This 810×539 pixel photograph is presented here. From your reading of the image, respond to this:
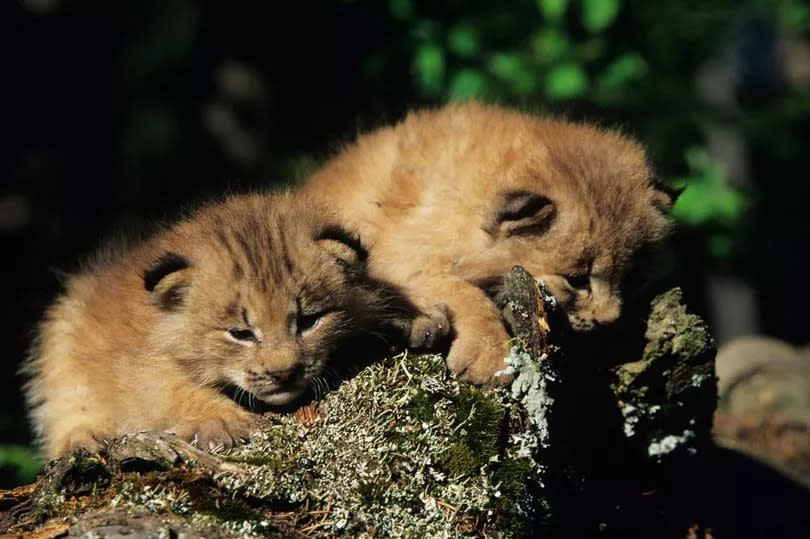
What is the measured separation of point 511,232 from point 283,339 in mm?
1669

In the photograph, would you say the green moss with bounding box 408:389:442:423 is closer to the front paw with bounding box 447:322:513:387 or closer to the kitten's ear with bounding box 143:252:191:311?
the front paw with bounding box 447:322:513:387

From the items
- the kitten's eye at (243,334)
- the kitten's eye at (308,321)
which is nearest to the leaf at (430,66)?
the kitten's eye at (308,321)

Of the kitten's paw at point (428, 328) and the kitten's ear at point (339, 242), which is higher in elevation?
the kitten's ear at point (339, 242)

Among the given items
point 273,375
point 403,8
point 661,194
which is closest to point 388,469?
point 273,375

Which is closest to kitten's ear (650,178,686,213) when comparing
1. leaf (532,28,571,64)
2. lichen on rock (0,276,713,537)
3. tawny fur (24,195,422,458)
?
lichen on rock (0,276,713,537)

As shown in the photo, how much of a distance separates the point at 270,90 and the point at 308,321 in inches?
232

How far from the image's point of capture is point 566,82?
855 cm

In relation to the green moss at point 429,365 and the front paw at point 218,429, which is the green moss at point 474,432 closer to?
the green moss at point 429,365

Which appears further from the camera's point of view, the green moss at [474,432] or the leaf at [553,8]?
the leaf at [553,8]

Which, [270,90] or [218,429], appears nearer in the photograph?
[218,429]

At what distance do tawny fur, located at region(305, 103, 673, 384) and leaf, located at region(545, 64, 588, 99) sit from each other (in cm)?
254

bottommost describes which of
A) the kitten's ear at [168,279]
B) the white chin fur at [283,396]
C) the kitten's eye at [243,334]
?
the white chin fur at [283,396]

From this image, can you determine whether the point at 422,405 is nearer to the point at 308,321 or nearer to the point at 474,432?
the point at 474,432

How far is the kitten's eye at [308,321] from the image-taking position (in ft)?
15.2
